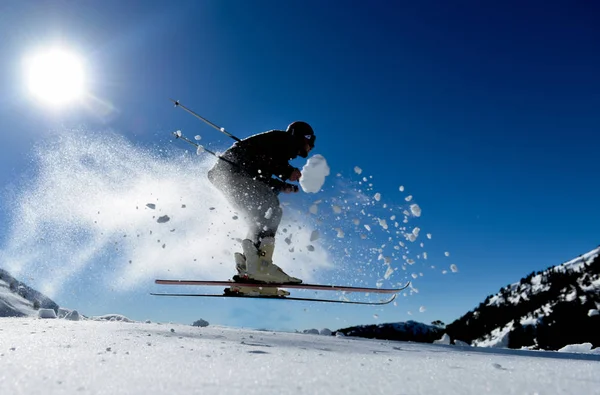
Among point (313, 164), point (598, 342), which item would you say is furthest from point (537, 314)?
point (313, 164)

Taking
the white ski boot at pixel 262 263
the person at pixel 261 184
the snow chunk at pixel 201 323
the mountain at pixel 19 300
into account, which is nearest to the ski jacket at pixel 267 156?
the person at pixel 261 184

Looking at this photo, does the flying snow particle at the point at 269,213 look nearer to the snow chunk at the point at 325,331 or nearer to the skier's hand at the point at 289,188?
the skier's hand at the point at 289,188

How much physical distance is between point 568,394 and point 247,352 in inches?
78.6

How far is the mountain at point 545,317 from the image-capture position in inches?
4311

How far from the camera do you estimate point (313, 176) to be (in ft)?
26.9

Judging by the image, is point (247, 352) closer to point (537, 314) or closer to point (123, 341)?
point (123, 341)

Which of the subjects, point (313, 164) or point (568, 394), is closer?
point (568, 394)

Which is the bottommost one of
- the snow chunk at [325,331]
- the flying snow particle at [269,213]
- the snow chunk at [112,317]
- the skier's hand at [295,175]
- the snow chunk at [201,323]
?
the snow chunk at [325,331]

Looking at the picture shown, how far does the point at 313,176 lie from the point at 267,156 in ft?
3.27

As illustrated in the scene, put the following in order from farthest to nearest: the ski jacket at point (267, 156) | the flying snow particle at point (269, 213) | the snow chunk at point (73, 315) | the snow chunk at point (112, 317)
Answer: the ski jacket at point (267, 156) → the flying snow particle at point (269, 213) → the snow chunk at point (112, 317) → the snow chunk at point (73, 315)

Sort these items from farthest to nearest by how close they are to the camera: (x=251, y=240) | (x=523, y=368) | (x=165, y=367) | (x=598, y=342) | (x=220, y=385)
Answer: (x=598, y=342) → (x=251, y=240) → (x=523, y=368) → (x=165, y=367) → (x=220, y=385)

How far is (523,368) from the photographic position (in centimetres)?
274

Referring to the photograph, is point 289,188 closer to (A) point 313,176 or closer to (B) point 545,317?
(A) point 313,176

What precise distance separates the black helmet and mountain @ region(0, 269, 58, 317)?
7.02 metres
